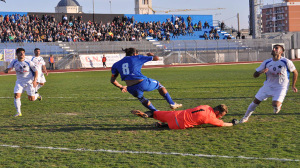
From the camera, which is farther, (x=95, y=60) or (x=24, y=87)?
(x=95, y=60)

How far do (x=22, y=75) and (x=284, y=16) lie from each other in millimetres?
171828

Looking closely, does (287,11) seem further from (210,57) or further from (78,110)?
(78,110)

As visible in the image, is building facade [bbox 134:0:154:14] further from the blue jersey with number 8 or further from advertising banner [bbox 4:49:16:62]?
the blue jersey with number 8

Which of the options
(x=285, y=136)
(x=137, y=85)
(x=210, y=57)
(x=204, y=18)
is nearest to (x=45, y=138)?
(x=137, y=85)

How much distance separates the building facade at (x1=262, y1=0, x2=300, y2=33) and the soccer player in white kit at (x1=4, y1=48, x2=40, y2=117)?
162946 mm

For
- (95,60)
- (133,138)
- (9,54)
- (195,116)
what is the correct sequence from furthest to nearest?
1. (95,60)
2. (9,54)
3. (195,116)
4. (133,138)

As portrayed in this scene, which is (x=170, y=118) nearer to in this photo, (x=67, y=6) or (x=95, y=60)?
(x=95, y=60)

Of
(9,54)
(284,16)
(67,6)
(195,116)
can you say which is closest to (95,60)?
(9,54)

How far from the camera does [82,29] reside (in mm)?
53469

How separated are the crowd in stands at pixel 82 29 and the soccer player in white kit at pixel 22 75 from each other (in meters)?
35.5

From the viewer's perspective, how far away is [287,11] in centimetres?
16638

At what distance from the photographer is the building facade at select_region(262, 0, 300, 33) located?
545 ft

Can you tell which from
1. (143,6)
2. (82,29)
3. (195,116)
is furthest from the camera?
(143,6)

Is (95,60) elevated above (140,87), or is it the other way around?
(95,60)
